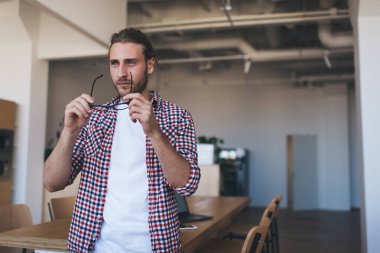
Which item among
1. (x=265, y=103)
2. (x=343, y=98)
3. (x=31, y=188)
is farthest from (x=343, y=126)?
(x=31, y=188)

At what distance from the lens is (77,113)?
104cm

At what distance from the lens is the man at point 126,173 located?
3.50 feet

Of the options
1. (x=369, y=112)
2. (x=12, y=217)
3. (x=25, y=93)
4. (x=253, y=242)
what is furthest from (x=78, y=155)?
(x=25, y=93)

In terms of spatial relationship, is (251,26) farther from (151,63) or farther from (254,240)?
(151,63)

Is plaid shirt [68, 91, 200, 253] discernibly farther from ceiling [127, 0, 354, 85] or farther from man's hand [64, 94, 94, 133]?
ceiling [127, 0, 354, 85]

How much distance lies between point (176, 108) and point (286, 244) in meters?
5.37

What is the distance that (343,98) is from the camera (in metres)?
10.4

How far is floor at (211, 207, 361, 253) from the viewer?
5.76 m

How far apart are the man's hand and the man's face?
0.09 m

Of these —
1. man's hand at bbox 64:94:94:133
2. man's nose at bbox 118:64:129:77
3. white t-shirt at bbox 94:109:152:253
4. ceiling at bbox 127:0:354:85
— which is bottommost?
white t-shirt at bbox 94:109:152:253

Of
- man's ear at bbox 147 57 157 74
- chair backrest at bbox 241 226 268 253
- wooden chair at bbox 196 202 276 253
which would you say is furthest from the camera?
wooden chair at bbox 196 202 276 253

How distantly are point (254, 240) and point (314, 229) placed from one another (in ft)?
19.3

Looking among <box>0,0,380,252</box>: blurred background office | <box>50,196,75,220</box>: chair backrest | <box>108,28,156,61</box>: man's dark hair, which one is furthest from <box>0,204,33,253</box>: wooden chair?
<box>108,28,156,61</box>: man's dark hair

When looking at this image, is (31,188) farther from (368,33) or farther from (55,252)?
(368,33)
